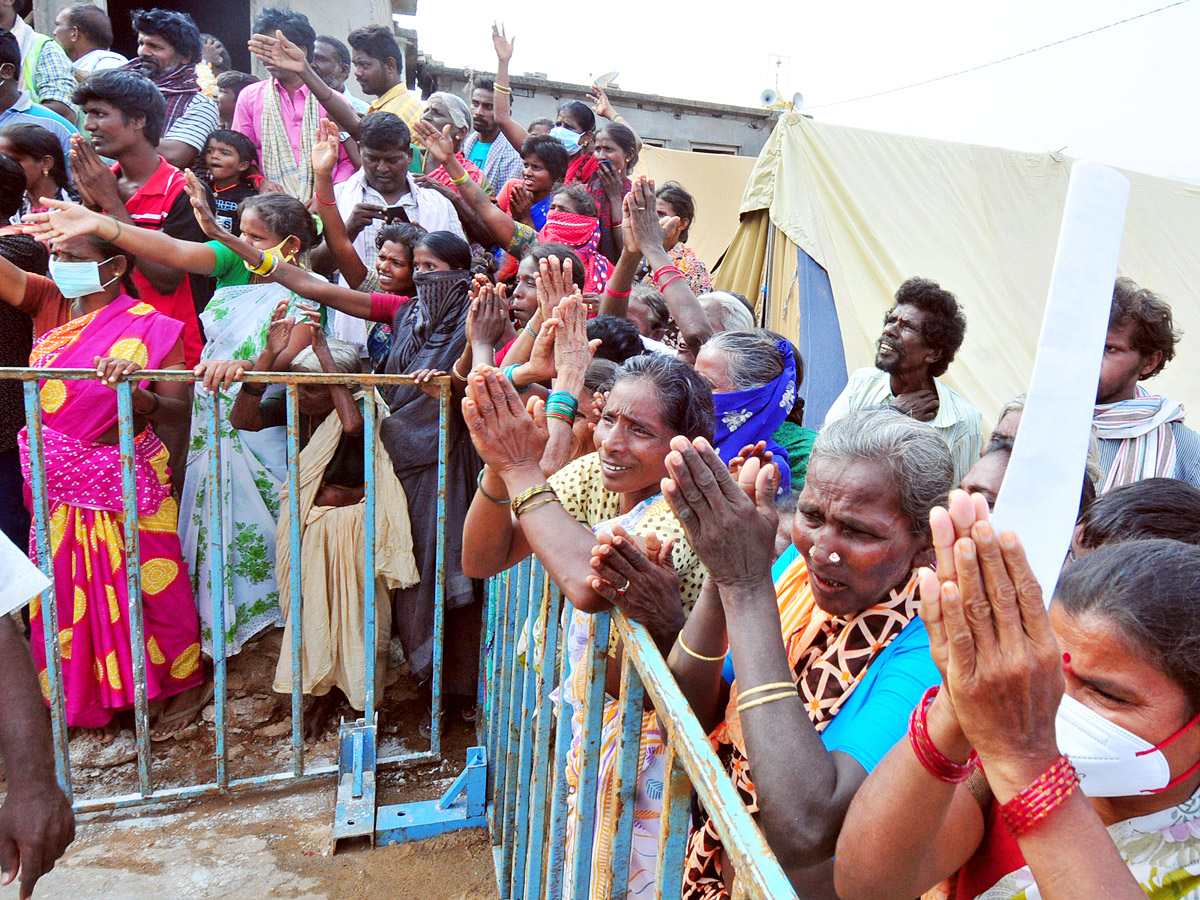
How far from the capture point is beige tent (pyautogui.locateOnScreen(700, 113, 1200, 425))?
19.1ft

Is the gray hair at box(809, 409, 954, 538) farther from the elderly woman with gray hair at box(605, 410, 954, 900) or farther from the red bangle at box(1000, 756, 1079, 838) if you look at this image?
the red bangle at box(1000, 756, 1079, 838)

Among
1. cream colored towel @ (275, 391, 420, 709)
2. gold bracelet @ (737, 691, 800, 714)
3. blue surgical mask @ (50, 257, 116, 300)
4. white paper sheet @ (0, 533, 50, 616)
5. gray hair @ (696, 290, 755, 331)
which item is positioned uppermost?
gray hair @ (696, 290, 755, 331)

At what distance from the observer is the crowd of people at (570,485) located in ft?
3.46

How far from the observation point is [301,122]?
231 inches

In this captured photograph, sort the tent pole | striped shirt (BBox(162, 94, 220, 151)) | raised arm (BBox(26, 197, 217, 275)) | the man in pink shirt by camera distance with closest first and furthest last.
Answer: raised arm (BBox(26, 197, 217, 275))
striped shirt (BBox(162, 94, 220, 151))
the man in pink shirt
the tent pole

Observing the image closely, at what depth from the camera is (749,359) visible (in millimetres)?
2760

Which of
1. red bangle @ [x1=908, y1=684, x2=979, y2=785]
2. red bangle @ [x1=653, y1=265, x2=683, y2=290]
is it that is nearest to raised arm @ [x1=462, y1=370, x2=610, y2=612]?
red bangle @ [x1=908, y1=684, x2=979, y2=785]

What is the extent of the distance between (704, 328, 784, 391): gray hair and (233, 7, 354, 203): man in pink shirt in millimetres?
3951

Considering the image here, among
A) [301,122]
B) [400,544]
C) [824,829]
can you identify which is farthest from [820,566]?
[301,122]

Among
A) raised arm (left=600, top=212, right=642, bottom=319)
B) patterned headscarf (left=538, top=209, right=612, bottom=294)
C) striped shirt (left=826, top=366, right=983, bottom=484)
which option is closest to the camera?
striped shirt (left=826, top=366, right=983, bottom=484)

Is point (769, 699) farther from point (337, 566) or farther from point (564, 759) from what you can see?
point (337, 566)

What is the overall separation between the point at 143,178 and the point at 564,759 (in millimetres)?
3906

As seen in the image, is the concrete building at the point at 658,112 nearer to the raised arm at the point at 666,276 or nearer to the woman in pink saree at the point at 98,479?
the raised arm at the point at 666,276

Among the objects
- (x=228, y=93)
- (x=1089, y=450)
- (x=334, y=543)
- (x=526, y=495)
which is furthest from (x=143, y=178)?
(x=1089, y=450)
